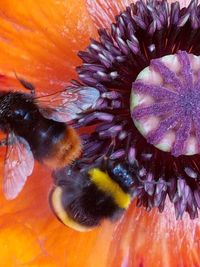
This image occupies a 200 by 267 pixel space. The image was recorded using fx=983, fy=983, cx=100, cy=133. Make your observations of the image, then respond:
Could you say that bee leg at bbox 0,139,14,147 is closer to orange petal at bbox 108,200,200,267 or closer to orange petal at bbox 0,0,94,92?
orange petal at bbox 0,0,94,92

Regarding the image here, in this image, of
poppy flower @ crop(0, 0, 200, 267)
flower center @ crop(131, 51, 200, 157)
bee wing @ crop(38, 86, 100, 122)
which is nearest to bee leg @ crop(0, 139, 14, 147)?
bee wing @ crop(38, 86, 100, 122)

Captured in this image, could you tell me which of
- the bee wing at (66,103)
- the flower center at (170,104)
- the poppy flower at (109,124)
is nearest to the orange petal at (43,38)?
the poppy flower at (109,124)

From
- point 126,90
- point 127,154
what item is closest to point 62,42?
point 126,90

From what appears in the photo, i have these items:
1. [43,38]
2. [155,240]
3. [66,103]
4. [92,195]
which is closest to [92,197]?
[92,195]

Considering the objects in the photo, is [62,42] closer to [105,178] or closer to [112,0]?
[112,0]

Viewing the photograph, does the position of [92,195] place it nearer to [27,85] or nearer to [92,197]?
[92,197]

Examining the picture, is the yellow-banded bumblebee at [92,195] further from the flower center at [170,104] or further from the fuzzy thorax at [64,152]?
the flower center at [170,104]
